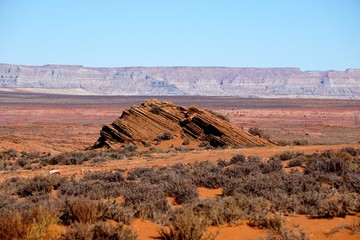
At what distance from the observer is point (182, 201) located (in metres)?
11.6

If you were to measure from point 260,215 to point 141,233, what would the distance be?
2.23 meters

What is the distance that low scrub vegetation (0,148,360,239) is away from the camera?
7.84 m

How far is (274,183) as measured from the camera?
12.5 metres

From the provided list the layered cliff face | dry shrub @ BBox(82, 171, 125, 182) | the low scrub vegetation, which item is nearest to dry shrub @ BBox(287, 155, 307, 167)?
the low scrub vegetation

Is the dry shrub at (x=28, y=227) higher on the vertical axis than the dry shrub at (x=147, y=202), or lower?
higher

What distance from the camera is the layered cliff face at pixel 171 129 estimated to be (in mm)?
27578

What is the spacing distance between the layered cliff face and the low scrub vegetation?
10649 millimetres

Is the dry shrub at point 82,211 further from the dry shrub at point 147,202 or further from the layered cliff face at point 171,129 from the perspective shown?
the layered cliff face at point 171,129

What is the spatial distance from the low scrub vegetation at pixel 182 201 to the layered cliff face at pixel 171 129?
10649mm

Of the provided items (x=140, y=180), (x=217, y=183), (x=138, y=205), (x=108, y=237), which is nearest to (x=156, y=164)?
(x=140, y=180)

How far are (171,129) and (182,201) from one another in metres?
18.1

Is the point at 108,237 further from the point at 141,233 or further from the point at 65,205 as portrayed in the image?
the point at 65,205

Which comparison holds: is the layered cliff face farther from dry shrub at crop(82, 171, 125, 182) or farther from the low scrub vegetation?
dry shrub at crop(82, 171, 125, 182)

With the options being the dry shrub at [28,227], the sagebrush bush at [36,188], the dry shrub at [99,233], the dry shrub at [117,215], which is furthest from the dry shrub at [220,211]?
the sagebrush bush at [36,188]
